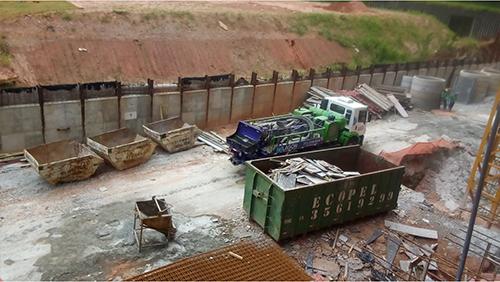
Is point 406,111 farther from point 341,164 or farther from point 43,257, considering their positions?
point 43,257

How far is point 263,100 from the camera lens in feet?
74.1

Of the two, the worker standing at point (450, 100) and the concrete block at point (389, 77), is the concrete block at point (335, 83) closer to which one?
the concrete block at point (389, 77)

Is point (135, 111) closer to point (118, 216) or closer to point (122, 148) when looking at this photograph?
point (122, 148)

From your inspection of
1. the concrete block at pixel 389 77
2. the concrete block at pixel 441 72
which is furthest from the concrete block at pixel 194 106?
the concrete block at pixel 441 72

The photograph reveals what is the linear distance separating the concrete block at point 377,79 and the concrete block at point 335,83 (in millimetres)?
3449

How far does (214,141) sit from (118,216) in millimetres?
7052

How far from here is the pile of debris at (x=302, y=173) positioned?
1253 centimetres

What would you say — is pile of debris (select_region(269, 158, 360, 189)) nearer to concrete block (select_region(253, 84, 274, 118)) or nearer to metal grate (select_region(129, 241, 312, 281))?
metal grate (select_region(129, 241, 312, 281))

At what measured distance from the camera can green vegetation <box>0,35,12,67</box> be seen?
21.2 m

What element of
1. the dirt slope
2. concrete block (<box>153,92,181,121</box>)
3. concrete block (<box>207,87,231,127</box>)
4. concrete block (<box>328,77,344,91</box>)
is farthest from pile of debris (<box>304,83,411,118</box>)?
concrete block (<box>153,92,181,121</box>)

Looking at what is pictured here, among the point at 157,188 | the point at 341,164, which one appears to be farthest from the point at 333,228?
the point at 157,188

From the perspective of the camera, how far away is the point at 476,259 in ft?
42.5

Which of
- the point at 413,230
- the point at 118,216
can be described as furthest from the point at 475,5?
the point at 118,216

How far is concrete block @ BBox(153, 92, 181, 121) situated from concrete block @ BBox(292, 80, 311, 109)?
7398 millimetres
